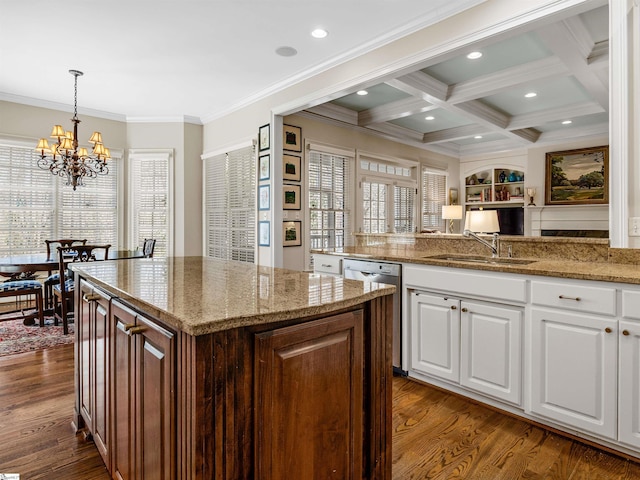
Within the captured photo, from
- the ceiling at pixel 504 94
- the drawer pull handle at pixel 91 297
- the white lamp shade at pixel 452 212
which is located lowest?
the drawer pull handle at pixel 91 297

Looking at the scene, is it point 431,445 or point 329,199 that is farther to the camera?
point 329,199

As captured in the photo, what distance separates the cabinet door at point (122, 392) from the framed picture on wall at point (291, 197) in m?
3.38

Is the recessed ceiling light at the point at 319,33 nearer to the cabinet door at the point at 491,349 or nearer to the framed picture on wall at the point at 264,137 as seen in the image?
the framed picture on wall at the point at 264,137

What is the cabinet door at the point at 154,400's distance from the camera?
1.07 metres

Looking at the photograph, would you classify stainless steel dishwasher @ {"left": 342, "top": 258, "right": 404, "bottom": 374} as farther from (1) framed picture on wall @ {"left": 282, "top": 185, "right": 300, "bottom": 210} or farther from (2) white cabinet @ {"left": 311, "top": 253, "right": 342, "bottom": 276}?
(1) framed picture on wall @ {"left": 282, "top": 185, "right": 300, "bottom": 210}

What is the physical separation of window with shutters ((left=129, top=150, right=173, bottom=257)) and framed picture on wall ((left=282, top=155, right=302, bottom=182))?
7.06 feet

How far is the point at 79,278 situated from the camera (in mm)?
2047

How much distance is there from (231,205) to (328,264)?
2543 mm

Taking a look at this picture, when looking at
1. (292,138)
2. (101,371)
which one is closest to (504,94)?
(292,138)

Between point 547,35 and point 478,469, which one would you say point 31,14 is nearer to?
point 547,35

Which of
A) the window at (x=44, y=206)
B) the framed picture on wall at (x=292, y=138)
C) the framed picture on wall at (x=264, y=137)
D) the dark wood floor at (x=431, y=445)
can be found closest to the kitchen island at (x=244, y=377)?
the dark wood floor at (x=431, y=445)

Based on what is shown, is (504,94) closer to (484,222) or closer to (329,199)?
(329,199)

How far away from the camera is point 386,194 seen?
645 centimetres

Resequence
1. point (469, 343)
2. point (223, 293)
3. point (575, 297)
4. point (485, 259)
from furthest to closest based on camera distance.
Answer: point (485, 259) → point (469, 343) → point (575, 297) → point (223, 293)
